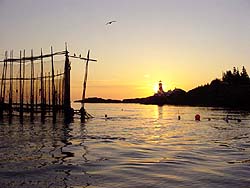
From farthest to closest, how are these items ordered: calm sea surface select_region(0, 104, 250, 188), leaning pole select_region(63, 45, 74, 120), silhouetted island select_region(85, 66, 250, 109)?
1. silhouetted island select_region(85, 66, 250, 109)
2. leaning pole select_region(63, 45, 74, 120)
3. calm sea surface select_region(0, 104, 250, 188)

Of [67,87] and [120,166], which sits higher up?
[67,87]

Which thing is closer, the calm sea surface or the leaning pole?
the calm sea surface

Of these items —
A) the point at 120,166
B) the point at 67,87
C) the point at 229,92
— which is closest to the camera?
the point at 120,166

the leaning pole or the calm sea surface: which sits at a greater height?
the leaning pole

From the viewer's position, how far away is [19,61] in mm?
49219

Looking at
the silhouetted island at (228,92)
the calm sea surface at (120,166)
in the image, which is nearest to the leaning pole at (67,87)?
the calm sea surface at (120,166)

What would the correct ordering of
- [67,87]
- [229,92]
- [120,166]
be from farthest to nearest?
[229,92] < [67,87] < [120,166]

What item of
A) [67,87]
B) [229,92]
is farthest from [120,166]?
[229,92]

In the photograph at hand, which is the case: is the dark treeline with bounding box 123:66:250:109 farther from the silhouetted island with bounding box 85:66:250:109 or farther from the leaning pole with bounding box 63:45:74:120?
the leaning pole with bounding box 63:45:74:120

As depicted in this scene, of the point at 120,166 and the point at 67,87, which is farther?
the point at 67,87

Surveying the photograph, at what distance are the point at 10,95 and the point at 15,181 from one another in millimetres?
40313

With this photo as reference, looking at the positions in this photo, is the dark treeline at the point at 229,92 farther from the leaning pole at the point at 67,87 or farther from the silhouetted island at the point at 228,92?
the leaning pole at the point at 67,87

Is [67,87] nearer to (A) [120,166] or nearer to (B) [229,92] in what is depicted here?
(A) [120,166]

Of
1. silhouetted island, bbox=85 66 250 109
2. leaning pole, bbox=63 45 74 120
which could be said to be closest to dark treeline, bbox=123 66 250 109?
silhouetted island, bbox=85 66 250 109
